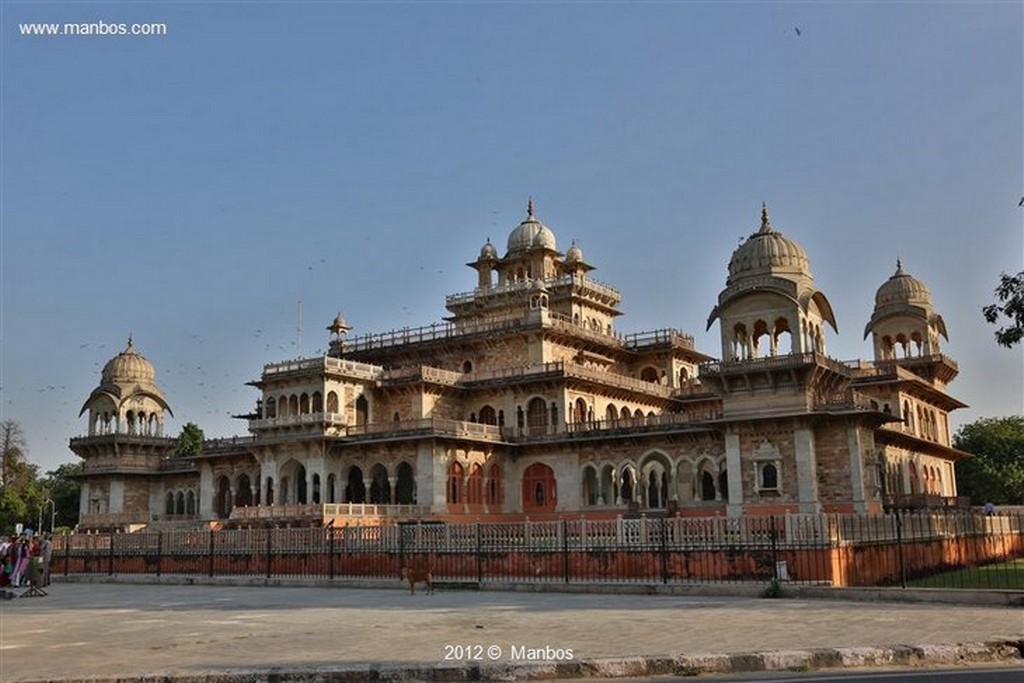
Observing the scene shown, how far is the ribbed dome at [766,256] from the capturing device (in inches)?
1421

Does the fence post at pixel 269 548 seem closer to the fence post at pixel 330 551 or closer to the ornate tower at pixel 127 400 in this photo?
the fence post at pixel 330 551

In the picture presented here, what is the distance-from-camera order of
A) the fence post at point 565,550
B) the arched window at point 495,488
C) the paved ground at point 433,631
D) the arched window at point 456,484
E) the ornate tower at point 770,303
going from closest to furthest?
1. the paved ground at point 433,631
2. the fence post at point 565,550
3. the ornate tower at point 770,303
4. the arched window at point 456,484
5. the arched window at point 495,488

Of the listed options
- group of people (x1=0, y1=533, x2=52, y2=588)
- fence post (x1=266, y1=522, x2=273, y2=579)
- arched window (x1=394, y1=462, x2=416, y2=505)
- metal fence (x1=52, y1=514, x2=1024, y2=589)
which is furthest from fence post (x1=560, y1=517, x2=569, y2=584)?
arched window (x1=394, y1=462, x2=416, y2=505)

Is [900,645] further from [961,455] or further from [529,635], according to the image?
[961,455]

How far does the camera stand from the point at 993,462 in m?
63.8

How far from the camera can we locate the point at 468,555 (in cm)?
2502

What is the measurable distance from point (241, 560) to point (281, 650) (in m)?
17.5

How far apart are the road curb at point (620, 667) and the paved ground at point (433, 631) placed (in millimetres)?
98

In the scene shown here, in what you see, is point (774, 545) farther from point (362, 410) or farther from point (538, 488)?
point (362, 410)

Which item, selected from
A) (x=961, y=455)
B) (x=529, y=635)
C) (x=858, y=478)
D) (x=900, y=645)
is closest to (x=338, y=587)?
(x=529, y=635)

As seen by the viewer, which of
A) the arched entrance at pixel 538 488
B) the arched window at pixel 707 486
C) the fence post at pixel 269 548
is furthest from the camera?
the arched entrance at pixel 538 488

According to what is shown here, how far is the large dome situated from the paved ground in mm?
36332

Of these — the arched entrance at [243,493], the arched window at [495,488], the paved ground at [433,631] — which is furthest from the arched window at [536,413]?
the paved ground at [433,631]

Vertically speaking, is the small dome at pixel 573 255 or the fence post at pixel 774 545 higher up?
the small dome at pixel 573 255
